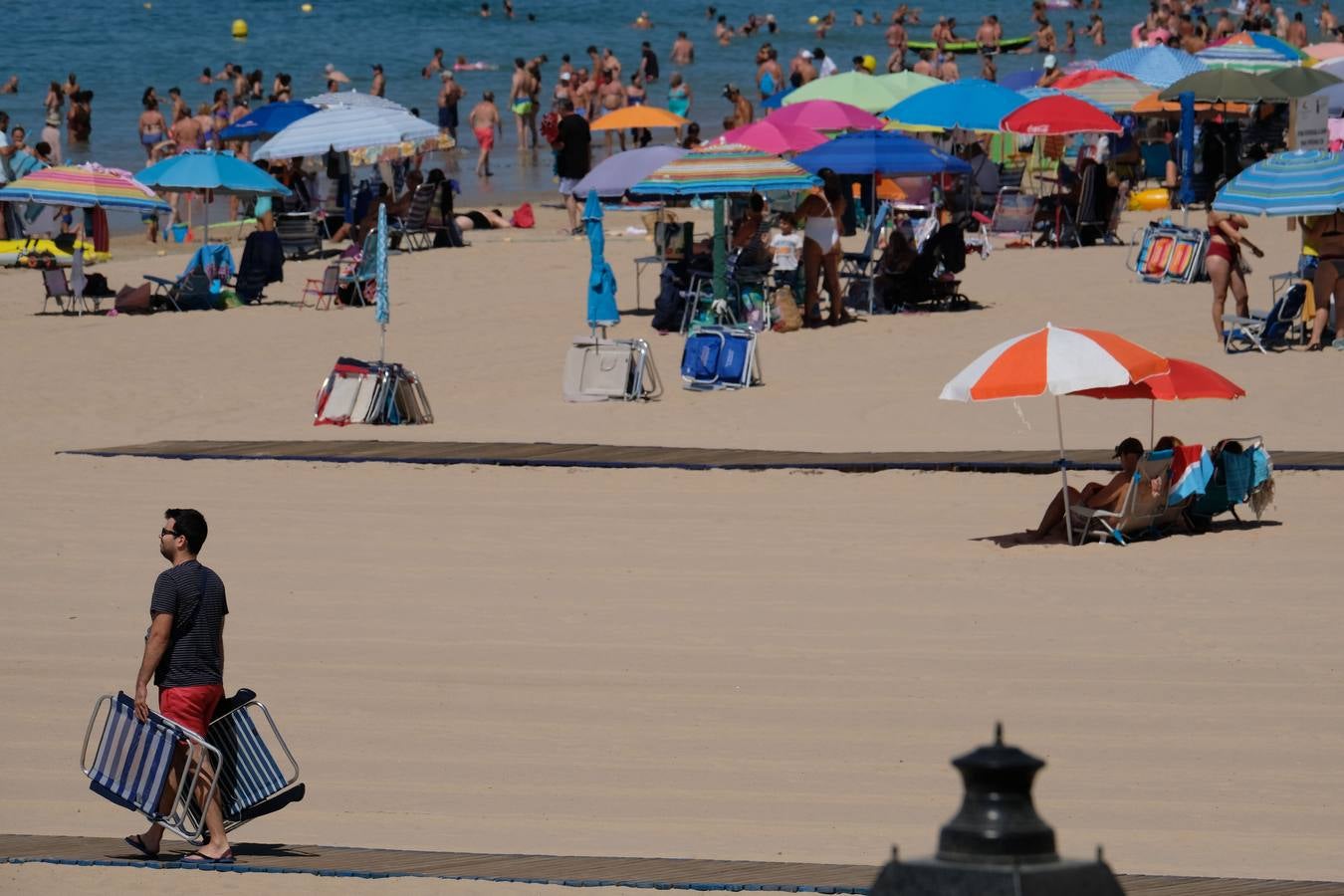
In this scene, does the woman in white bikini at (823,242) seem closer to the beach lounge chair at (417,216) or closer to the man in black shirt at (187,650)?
the beach lounge chair at (417,216)

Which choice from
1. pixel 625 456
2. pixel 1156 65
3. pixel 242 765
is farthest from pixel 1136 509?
pixel 1156 65

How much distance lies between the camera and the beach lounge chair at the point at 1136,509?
1058 centimetres

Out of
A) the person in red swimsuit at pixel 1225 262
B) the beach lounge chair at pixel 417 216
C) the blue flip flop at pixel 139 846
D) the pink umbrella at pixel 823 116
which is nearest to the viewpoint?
the blue flip flop at pixel 139 846

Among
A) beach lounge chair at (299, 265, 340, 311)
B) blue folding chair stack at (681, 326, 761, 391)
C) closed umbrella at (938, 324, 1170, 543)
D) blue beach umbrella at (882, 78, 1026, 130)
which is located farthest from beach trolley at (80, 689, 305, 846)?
blue beach umbrella at (882, 78, 1026, 130)

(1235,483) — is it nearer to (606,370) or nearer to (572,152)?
(606,370)

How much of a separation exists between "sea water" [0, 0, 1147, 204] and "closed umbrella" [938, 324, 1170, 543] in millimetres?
25274

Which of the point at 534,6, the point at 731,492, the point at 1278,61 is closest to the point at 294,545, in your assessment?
the point at 731,492

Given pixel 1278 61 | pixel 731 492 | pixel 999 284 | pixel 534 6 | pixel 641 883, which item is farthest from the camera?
pixel 534 6

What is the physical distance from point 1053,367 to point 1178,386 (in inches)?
28.0

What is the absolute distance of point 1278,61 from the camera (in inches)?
1013

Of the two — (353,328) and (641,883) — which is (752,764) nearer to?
(641,883)

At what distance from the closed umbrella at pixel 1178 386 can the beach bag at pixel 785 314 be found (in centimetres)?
720

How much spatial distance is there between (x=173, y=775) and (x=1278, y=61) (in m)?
21.6

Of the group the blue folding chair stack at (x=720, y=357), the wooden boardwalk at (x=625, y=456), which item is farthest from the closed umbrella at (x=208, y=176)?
the wooden boardwalk at (x=625, y=456)
